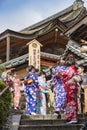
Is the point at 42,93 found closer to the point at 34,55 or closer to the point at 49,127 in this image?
the point at 49,127

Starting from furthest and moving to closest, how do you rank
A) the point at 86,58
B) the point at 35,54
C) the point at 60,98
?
the point at 35,54
the point at 86,58
the point at 60,98

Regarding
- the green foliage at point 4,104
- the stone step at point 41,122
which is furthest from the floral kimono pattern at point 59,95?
the green foliage at point 4,104

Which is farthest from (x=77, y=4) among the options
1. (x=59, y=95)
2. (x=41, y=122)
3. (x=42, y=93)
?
(x=41, y=122)

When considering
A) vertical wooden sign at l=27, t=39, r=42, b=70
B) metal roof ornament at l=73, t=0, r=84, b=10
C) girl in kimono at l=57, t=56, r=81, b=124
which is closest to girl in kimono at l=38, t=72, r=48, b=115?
girl in kimono at l=57, t=56, r=81, b=124

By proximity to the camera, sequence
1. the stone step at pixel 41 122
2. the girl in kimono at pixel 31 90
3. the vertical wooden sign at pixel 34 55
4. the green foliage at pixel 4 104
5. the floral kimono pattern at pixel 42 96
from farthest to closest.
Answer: the vertical wooden sign at pixel 34 55 → the floral kimono pattern at pixel 42 96 → the girl in kimono at pixel 31 90 → the stone step at pixel 41 122 → the green foliage at pixel 4 104

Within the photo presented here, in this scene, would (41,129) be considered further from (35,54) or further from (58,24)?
(58,24)

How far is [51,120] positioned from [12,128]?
1319mm

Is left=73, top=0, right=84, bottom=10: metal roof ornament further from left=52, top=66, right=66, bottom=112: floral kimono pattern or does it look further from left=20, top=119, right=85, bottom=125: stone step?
left=20, top=119, right=85, bottom=125: stone step

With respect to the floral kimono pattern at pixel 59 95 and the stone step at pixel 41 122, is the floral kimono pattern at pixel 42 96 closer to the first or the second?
the floral kimono pattern at pixel 59 95

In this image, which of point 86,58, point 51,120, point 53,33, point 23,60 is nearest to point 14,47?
point 53,33

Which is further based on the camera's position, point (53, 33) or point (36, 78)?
point (53, 33)

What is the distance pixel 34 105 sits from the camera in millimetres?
12539

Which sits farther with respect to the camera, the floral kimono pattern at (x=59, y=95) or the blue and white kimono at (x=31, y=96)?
the blue and white kimono at (x=31, y=96)

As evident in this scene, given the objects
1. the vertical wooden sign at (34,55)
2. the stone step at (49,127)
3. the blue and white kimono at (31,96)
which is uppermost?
the vertical wooden sign at (34,55)
